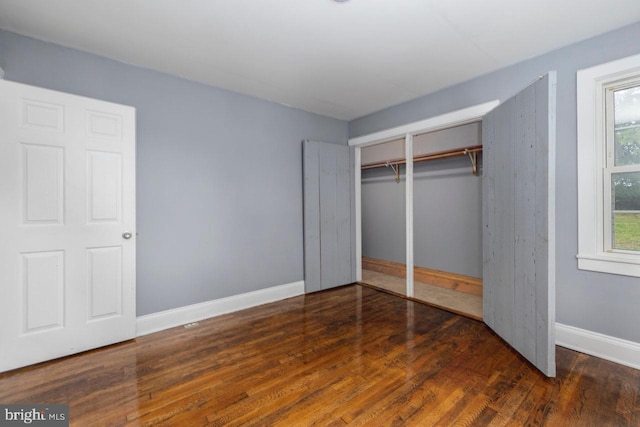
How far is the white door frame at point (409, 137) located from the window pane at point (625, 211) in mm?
1197

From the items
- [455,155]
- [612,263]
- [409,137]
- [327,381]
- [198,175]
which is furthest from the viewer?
[455,155]

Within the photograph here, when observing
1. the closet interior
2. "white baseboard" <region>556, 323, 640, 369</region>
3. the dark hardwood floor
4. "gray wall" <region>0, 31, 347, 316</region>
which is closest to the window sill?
"white baseboard" <region>556, 323, 640, 369</region>

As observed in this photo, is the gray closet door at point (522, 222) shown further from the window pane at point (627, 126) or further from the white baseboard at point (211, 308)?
the white baseboard at point (211, 308)

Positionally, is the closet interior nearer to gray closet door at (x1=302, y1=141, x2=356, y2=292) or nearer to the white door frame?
the white door frame

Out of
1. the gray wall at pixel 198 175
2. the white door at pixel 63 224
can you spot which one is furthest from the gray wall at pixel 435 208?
the white door at pixel 63 224

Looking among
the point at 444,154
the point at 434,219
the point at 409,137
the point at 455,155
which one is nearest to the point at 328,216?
the point at 409,137

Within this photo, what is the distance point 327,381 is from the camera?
1.96 m

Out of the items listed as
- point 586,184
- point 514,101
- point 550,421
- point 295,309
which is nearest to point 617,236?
point 586,184

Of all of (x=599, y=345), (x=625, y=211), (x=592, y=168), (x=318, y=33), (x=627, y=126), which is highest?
(x=318, y=33)

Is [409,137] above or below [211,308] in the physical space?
above

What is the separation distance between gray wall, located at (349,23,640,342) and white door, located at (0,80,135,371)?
3.70 m

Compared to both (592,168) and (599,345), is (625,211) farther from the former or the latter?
(599,345)

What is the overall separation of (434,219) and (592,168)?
218cm

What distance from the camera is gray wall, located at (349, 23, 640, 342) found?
2170mm
